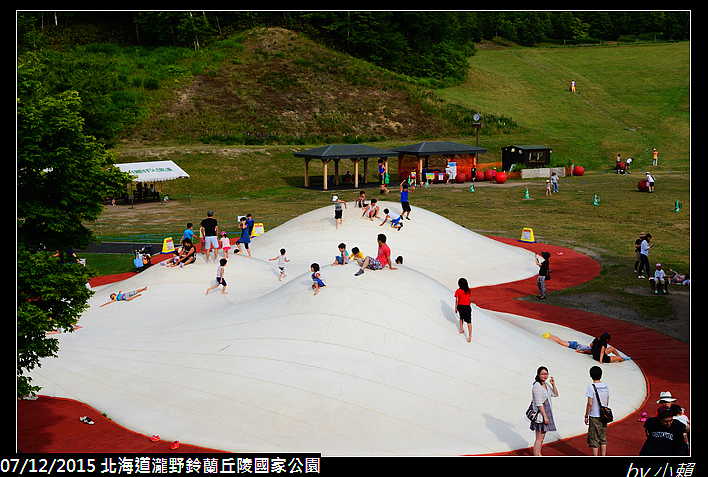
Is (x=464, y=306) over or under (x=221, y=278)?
over

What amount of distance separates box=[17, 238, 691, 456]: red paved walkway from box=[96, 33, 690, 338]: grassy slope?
6.00 ft

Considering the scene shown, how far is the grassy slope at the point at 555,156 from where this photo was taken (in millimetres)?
33812

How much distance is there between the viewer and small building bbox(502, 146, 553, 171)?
2362 inches

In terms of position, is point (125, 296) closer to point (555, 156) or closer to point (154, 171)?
point (154, 171)

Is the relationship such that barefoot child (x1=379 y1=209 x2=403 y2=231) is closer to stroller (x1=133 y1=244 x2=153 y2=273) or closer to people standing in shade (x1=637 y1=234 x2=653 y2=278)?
people standing in shade (x1=637 y1=234 x2=653 y2=278)

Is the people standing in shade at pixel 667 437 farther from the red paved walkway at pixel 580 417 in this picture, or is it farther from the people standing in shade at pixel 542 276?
the people standing in shade at pixel 542 276

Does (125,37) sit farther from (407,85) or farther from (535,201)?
(535,201)

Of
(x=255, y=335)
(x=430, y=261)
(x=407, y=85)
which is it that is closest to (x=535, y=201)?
(x=430, y=261)

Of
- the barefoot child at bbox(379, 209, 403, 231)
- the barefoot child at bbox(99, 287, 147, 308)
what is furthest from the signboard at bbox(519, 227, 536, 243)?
the barefoot child at bbox(99, 287, 147, 308)

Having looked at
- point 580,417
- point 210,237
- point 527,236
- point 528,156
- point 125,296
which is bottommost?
point 580,417

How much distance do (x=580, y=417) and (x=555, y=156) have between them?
59.0 m

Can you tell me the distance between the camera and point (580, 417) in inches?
520

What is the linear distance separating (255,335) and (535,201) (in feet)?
112

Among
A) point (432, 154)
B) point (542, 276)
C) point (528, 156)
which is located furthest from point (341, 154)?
point (542, 276)
